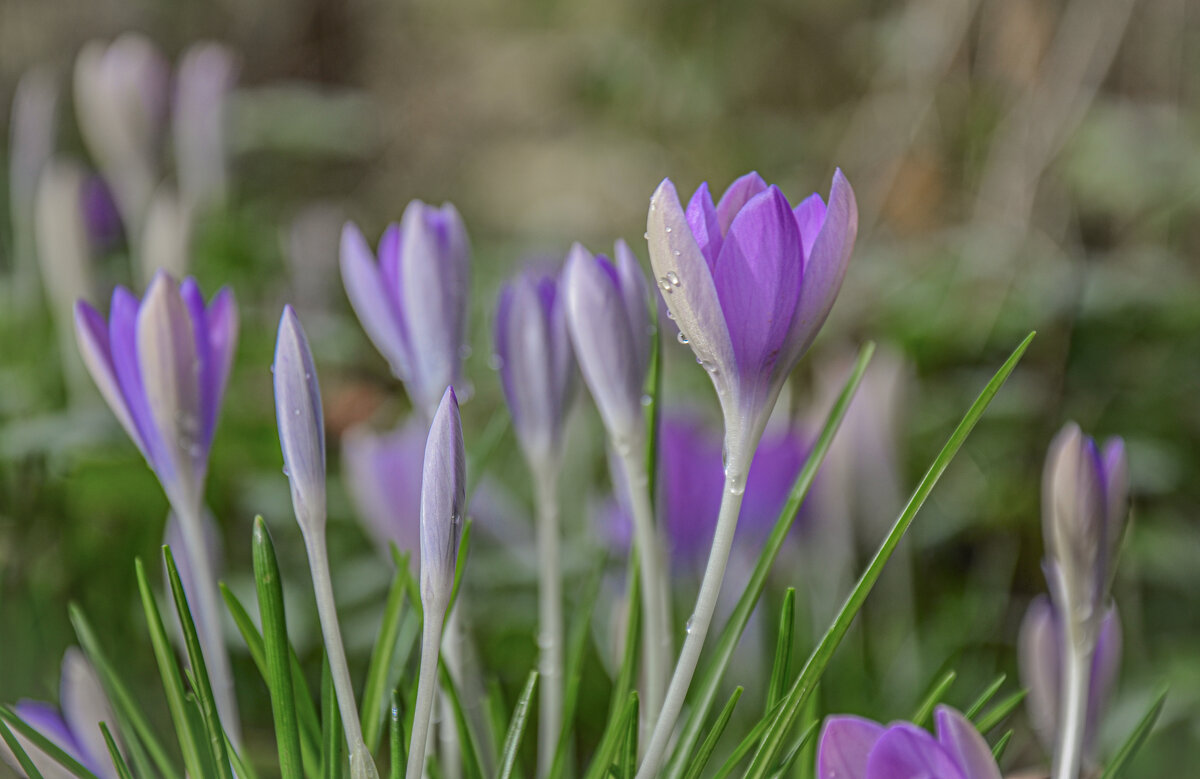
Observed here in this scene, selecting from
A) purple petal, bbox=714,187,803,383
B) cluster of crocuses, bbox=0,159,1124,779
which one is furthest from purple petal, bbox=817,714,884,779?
purple petal, bbox=714,187,803,383

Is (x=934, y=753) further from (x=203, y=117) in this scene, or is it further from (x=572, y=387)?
(x=203, y=117)

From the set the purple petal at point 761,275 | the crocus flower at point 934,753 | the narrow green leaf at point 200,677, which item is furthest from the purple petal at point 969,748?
the narrow green leaf at point 200,677

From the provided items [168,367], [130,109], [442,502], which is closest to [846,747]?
[442,502]

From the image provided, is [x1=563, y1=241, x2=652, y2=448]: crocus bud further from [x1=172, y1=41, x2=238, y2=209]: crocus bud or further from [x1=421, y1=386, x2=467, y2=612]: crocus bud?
[x1=172, y1=41, x2=238, y2=209]: crocus bud

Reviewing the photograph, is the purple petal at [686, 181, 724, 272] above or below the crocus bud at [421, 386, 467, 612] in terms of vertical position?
above

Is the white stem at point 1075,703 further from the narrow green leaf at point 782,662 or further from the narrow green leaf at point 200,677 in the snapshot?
the narrow green leaf at point 200,677

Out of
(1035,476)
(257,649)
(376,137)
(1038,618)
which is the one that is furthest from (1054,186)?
(376,137)

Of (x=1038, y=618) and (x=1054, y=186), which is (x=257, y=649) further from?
(x=1054, y=186)
